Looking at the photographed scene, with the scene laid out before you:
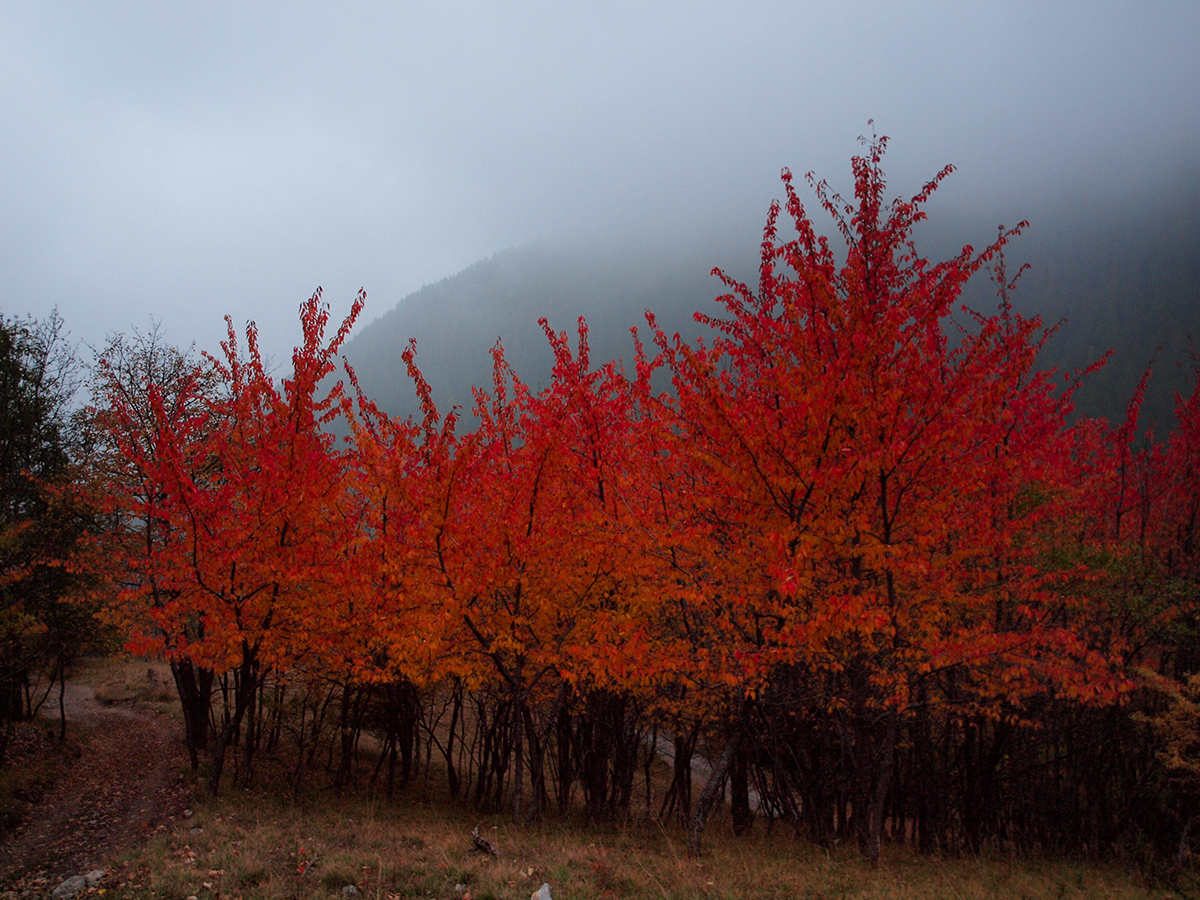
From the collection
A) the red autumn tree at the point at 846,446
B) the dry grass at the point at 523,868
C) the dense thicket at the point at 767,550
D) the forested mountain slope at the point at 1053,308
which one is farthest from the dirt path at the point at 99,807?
the forested mountain slope at the point at 1053,308

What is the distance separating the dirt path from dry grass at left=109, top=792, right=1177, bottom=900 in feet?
3.60

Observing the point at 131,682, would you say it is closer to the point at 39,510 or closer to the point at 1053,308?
the point at 39,510

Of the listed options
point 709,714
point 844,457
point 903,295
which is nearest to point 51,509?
point 709,714

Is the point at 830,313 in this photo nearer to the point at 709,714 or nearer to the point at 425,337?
the point at 709,714

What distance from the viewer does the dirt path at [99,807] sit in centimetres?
919

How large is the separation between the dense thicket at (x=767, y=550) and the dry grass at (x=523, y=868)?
3.60 feet

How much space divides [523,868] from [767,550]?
502 centimetres

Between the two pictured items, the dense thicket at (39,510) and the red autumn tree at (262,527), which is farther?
the dense thicket at (39,510)

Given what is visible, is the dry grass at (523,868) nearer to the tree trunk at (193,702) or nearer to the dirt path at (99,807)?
the dirt path at (99,807)

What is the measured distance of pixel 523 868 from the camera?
7.51 meters

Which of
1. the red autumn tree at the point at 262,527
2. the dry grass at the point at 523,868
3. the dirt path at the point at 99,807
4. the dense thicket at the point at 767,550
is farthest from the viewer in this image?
the red autumn tree at the point at 262,527

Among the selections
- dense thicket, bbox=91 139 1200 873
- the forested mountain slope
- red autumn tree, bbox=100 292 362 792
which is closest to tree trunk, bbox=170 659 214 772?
dense thicket, bbox=91 139 1200 873

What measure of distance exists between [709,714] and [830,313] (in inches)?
357

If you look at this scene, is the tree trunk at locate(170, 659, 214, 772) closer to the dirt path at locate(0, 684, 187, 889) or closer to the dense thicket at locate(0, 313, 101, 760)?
the dirt path at locate(0, 684, 187, 889)
